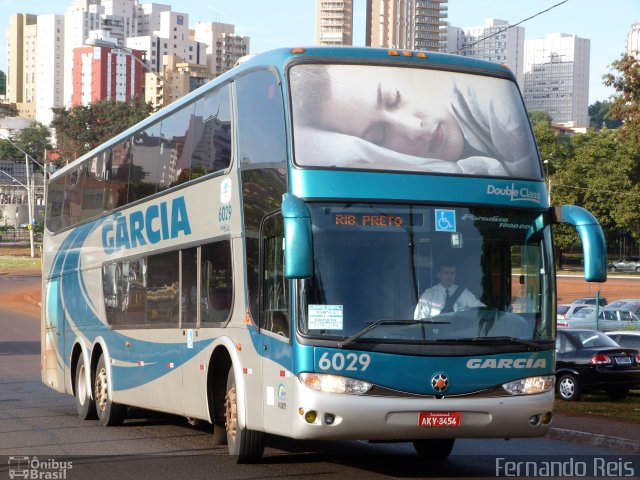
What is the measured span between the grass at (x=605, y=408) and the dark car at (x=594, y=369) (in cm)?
30

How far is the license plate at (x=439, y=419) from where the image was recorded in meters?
9.77

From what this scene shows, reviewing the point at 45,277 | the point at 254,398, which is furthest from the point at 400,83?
the point at 45,277

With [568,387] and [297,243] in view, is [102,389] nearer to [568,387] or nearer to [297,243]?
[297,243]

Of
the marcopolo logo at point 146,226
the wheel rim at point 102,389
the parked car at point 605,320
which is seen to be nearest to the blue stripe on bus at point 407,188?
the marcopolo logo at point 146,226

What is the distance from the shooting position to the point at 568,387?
21797 mm

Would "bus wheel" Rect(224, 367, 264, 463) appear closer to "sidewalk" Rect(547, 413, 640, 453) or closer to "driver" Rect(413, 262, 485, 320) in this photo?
"driver" Rect(413, 262, 485, 320)

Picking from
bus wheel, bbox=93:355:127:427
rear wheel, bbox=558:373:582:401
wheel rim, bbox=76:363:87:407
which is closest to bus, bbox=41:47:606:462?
bus wheel, bbox=93:355:127:427

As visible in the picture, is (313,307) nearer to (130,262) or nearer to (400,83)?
(400,83)

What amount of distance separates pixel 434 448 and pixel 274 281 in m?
2.97

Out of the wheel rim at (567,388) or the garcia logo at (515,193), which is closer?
the garcia logo at (515,193)

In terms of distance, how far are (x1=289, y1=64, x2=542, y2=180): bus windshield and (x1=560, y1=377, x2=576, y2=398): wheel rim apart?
11743mm

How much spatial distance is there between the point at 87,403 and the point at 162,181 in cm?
447

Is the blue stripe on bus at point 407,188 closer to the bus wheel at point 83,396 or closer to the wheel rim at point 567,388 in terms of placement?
the bus wheel at point 83,396

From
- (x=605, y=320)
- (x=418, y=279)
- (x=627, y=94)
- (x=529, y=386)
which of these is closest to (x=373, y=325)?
(x=418, y=279)
